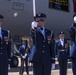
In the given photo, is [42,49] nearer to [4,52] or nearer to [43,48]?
[43,48]

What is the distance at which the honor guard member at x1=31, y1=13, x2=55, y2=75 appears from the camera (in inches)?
322

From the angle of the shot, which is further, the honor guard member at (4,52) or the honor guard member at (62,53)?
the honor guard member at (62,53)

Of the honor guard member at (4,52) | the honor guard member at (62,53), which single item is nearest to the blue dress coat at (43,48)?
the honor guard member at (4,52)

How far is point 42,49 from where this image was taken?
827 cm

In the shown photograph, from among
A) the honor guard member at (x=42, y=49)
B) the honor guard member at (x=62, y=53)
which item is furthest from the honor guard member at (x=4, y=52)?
the honor guard member at (x=62, y=53)

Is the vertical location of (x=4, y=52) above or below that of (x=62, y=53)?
above

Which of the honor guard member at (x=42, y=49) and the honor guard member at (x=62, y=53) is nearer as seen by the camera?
the honor guard member at (x=42, y=49)

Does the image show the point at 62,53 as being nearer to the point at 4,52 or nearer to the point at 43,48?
the point at 43,48

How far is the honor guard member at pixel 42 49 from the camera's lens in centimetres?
817

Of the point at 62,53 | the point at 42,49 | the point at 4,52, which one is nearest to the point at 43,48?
the point at 42,49

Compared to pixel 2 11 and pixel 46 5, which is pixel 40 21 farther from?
pixel 46 5

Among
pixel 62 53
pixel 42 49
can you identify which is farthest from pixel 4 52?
pixel 62 53

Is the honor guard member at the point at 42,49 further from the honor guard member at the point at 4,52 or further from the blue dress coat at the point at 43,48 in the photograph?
the honor guard member at the point at 4,52

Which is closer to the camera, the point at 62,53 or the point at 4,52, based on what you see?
the point at 4,52
